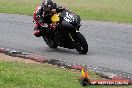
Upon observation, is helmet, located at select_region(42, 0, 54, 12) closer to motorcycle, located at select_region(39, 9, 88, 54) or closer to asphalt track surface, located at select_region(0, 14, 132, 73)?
motorcycle, located at select_region(39, 9, 88, 54)

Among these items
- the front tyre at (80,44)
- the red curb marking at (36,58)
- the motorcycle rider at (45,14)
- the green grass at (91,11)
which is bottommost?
the green grass at (91,11)

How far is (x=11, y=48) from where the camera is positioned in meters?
15.1

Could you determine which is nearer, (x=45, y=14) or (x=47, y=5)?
(x=47, y=5)

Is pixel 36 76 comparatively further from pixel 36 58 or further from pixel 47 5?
pixel 47 5

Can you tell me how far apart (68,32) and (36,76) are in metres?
4.72

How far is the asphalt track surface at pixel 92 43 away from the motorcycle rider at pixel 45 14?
0.73 metres

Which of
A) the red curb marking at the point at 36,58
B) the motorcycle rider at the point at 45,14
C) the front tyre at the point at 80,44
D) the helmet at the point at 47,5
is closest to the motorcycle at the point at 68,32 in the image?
the front tyre at the point at 80,44

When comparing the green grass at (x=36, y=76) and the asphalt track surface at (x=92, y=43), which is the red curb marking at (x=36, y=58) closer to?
the asphalt track surface at (x=92, y=43)

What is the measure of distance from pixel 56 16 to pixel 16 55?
1894 millimetres

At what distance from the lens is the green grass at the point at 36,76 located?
8.70 metres

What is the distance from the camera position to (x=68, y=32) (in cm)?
1414

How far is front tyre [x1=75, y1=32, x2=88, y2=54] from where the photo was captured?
13977mm

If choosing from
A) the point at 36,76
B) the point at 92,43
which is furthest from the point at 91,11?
the point at 36,76

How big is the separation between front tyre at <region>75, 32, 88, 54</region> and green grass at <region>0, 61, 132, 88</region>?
7.58 feet
